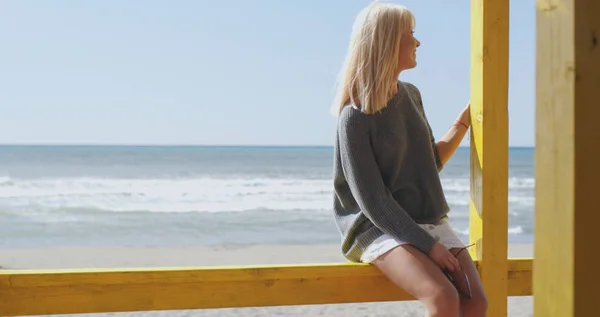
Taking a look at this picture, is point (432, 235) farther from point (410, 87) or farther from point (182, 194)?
point (182, 194)

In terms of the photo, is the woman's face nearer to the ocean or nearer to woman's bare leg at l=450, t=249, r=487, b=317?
woman's bare leg at l=450, t=249, r=487, b=317

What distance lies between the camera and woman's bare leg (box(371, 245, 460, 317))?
6.59ft

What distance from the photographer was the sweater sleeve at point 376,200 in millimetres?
2094

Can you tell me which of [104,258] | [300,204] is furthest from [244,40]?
[104,258]

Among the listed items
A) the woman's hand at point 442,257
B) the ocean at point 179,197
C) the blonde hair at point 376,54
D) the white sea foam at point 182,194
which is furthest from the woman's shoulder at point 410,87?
the white sea foam at point 182,194

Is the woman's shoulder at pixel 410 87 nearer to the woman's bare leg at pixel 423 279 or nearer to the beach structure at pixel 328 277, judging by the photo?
the beach structure at pixel 328 277

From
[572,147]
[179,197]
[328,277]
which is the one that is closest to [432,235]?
[328,277]

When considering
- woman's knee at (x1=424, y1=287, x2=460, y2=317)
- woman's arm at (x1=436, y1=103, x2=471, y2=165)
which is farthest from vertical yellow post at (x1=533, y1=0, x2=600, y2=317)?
woman's arm at (x1=436, y1=103, x2=471, y2=165)

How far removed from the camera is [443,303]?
6.58ft

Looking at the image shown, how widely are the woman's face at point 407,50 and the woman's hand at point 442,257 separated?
534 millimetres

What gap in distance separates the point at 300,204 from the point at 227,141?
49.0ft

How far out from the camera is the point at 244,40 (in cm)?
2670

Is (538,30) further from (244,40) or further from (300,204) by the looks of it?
(244,40)

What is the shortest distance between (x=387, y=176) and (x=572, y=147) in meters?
1.27
